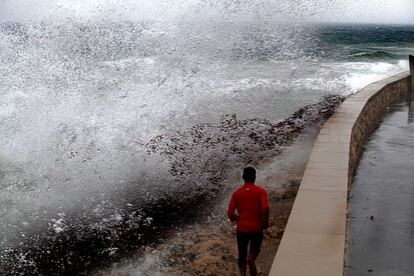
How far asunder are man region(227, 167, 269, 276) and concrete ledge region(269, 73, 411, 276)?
1.16 feet

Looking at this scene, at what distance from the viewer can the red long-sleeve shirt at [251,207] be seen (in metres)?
5.42

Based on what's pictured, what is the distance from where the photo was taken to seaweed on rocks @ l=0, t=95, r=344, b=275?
8367 millimetres

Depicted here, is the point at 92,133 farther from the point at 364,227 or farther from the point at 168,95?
the point at 364,227

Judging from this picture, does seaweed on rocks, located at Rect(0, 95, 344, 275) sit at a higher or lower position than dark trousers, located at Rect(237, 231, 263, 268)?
lower

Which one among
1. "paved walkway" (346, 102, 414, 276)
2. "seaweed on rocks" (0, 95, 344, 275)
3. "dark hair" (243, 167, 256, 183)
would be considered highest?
"dark hair" (243, 167, 256, 183)

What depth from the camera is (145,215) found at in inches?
387

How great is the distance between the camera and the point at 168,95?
78.2 ft

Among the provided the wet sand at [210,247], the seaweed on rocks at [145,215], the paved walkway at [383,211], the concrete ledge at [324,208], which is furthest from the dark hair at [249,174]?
the seaweed on rocks at [145,215]

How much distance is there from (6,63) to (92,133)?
9833 millimetres

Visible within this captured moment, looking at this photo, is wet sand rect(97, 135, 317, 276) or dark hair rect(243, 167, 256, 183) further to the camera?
wet sand rect(97, 135, 317, 276)

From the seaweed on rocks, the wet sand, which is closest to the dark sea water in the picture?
the seaweed on rocks

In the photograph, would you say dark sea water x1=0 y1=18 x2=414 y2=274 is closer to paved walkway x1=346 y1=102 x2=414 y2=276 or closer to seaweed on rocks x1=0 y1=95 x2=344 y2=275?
seaweed on rocks x1=0 y1=95 x2=344 y2=275

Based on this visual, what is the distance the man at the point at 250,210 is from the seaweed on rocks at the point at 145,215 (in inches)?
Answer: 133

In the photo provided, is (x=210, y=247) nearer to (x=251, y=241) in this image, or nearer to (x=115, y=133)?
(x=251, y=241)
